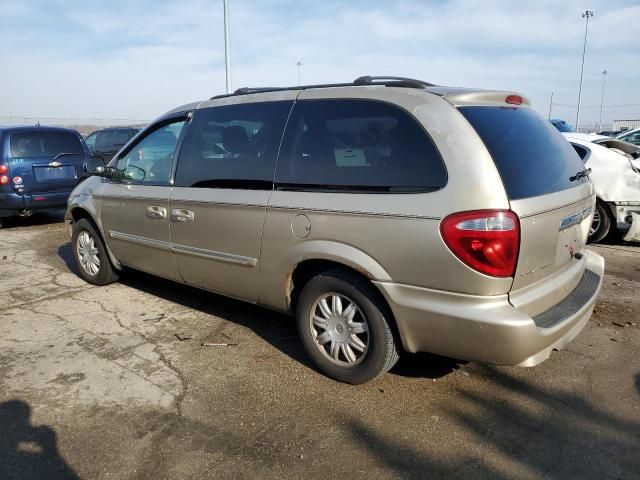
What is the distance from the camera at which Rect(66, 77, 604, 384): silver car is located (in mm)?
2637

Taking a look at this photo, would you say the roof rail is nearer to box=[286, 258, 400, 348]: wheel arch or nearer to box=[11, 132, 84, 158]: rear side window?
box=[286, 258, 400, 348]: wheel arch

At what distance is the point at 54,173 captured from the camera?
8.84m

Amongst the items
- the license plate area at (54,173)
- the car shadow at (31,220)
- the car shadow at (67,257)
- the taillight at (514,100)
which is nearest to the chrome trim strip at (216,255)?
the taillight at (514,100)

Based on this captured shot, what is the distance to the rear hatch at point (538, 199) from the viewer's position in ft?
8.79

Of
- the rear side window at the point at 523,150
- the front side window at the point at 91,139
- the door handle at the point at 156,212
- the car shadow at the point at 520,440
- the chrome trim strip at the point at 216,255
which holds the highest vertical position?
the front side window at the point at 91,139

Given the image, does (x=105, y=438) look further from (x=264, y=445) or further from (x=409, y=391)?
(x=409, y=391)

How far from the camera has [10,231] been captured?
28.9 ft

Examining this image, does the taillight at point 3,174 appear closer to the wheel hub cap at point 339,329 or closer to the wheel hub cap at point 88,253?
the wheel hub cap at point 88,253

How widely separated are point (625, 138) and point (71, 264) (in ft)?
40.9

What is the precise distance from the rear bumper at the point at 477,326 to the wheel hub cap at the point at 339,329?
313 millimetres

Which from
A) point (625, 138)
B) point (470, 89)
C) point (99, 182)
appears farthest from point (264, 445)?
point (625, 138)

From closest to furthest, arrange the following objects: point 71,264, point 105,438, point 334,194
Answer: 1. point 105,438
2. point 334,194
3. point 71,264

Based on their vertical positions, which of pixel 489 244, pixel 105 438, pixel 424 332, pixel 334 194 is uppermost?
pixel 334 194

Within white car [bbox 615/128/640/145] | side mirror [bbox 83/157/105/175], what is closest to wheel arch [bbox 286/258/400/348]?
side mirror [bbox 83/157/105/175]
